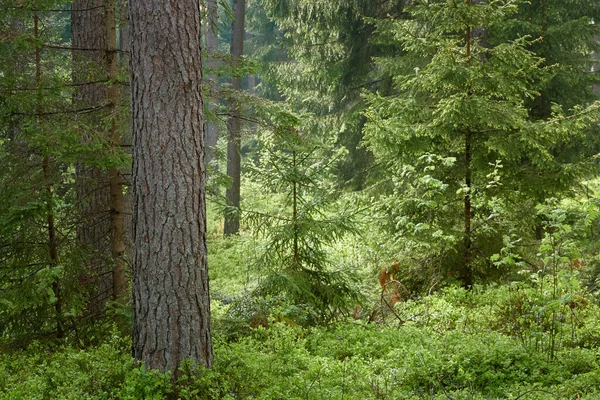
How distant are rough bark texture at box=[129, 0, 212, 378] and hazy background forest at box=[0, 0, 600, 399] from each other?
0.07 feet

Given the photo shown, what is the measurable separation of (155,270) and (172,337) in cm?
58

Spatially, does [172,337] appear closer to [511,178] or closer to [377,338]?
[377,338]

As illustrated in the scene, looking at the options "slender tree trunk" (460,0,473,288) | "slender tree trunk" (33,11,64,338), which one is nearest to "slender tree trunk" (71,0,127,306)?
"slender tree trunk" (33,11,64,338)

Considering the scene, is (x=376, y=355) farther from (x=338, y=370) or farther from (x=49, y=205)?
(x=49, y=205)

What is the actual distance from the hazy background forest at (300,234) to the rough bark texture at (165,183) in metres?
0.02

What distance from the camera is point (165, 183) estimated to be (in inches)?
186

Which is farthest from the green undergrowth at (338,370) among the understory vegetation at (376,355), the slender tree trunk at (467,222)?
the slender tree trunk at (467,222)

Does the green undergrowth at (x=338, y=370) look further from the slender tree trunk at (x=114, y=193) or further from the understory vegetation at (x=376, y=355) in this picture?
the slender tree trunk at (x=114, y=193)

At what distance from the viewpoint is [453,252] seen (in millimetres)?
8508

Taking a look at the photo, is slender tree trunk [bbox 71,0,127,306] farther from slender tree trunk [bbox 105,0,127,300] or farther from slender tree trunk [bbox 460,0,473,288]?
slender tree trunk [bbox 460,0,473,288]

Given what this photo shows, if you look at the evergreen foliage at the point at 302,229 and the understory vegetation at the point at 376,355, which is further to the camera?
the evergreen foliage at the point at 302,229

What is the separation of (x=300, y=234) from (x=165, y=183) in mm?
3090

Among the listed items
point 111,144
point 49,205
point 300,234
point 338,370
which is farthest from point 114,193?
point 338,370

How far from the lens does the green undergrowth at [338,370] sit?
→ 15.3 feet
